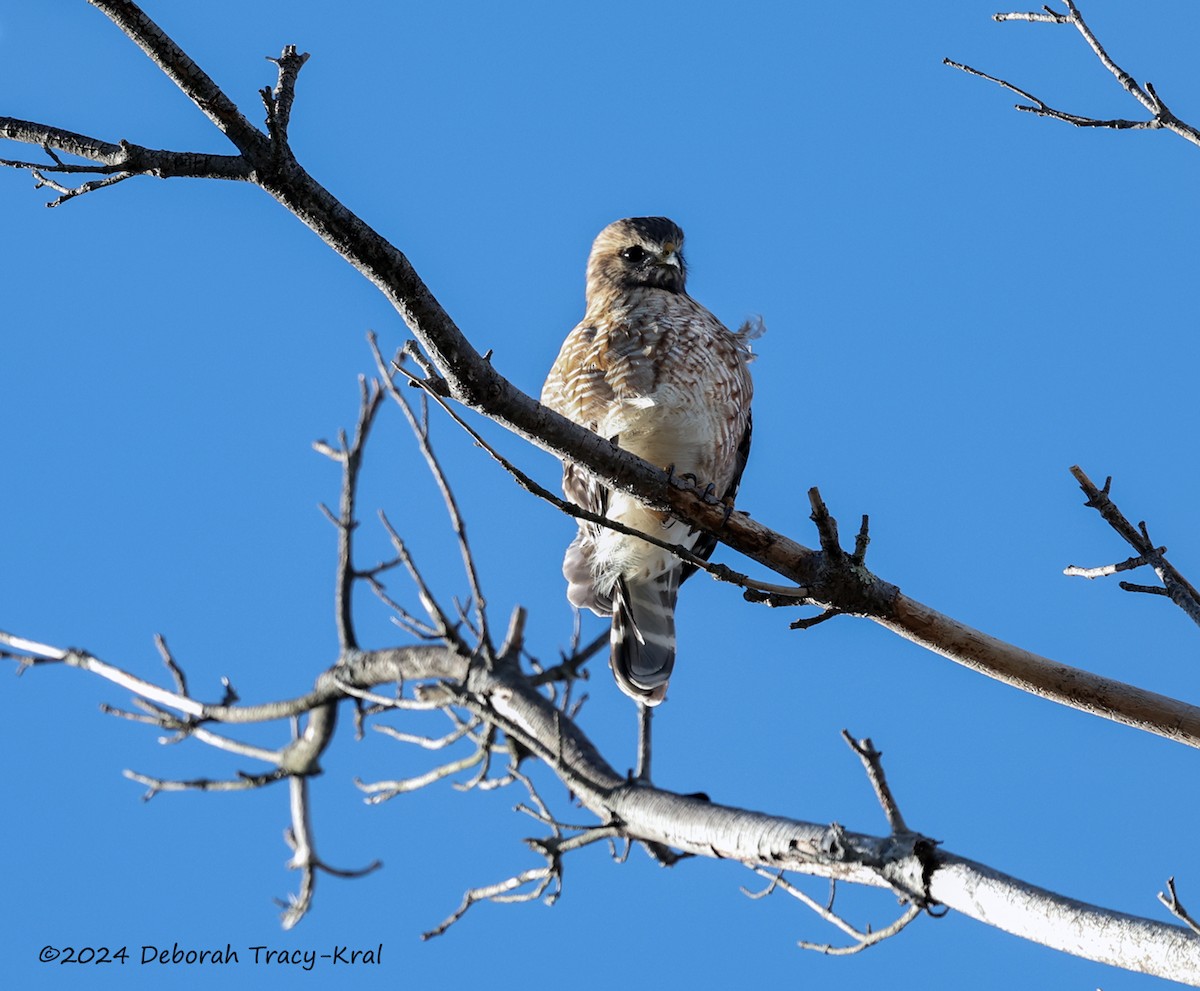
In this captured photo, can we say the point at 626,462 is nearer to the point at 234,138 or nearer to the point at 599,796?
the point at 234,138

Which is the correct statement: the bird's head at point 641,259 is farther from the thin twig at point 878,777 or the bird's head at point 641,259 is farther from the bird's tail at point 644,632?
the thin twig at point 878,777

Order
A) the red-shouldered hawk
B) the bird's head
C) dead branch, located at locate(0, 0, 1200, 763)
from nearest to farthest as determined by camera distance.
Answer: dead branch, located at locate(0, 0, 1200, 763) → the red-shouldered hawk → the bird's head

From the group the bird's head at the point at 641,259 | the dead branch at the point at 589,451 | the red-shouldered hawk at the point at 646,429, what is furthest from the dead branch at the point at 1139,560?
the bird's head at the point at 641,259

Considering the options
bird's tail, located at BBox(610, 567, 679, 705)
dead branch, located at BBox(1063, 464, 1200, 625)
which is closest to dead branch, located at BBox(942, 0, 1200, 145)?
dead branch, located at BBox(1063, 464, 1200, 625)

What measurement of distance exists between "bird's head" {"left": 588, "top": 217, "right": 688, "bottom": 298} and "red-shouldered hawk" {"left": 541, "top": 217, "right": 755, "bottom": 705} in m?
0.40

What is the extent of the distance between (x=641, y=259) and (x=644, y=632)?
167 centimetres

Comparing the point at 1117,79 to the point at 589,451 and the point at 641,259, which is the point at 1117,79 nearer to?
the point at 589,451

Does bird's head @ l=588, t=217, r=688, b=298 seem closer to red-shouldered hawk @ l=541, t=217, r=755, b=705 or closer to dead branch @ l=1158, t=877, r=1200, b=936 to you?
red-shouldered hawk @ l=541, t=217, r=755, b=705

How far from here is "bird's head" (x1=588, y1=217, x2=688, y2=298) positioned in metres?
5.43

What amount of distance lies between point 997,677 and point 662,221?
10.0ft

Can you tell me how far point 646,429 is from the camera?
4.54 metres

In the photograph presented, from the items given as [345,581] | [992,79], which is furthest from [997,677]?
[345,581]

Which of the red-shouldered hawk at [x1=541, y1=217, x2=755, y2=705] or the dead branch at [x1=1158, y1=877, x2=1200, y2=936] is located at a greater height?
the red-shouldered hawk at [x1=541, y1=217, x2=755, y2=705]

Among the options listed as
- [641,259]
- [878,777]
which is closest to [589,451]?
[878,777]
